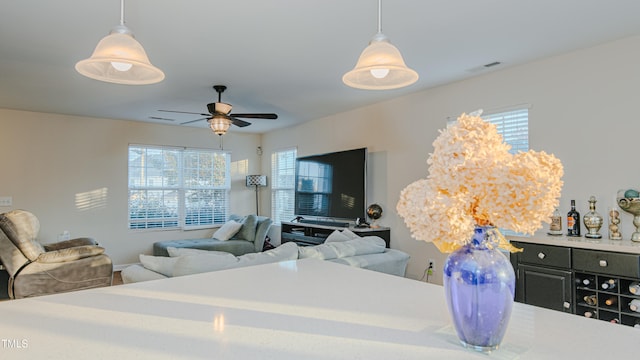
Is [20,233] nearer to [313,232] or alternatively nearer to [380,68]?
[313,232]

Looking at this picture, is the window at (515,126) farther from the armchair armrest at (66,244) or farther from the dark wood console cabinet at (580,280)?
the armchair armrest at (66,244)

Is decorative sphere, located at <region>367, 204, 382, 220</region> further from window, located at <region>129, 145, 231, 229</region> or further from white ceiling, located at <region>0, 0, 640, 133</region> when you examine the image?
window, located at <region>129, 145, 231, 229</region>

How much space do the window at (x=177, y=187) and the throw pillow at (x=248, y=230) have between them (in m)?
1.20

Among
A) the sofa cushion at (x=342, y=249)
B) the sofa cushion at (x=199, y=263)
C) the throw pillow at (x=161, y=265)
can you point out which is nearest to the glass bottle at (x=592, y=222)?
the sofa cushion at (x=342, y=249)

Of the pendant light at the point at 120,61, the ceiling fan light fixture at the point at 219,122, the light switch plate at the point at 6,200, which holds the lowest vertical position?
the light switch plate at the point at 6,200

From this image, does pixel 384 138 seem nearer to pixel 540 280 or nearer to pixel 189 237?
pixel 540 280

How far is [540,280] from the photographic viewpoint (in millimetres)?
3008

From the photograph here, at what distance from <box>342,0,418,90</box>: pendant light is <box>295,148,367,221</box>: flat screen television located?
10.9ft

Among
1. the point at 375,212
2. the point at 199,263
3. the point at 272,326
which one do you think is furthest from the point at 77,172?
the point at 272,326

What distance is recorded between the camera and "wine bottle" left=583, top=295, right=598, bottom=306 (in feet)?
9.13

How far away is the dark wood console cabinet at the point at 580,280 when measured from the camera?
8.62 ft

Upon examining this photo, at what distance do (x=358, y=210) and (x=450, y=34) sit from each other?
2.85 metres

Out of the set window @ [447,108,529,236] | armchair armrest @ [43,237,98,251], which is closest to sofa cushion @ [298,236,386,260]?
window @ [447,108,529,236]

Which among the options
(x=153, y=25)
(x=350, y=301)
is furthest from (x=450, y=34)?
(x=350, y=301)
